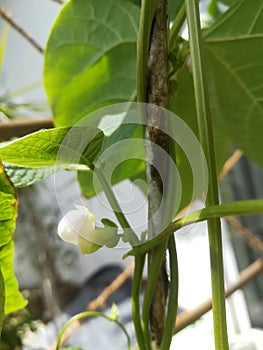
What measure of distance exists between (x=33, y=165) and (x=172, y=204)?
54 millimetres

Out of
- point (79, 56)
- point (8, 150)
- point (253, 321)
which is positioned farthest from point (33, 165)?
point (253, 321)

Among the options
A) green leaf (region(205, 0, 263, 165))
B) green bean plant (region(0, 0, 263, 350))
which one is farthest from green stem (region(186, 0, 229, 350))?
green leaf (region(205, 0, 263, 165))

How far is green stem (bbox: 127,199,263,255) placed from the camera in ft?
0.56

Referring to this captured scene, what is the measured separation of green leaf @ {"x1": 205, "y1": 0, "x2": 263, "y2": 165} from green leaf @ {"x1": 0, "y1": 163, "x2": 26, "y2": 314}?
14 centimetres

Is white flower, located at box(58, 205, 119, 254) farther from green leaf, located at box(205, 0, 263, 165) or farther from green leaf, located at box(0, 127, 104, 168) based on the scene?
green leaf, located at box(205, 0, 263, 165)

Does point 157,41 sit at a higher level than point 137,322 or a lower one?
higher

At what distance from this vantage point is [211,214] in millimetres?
178

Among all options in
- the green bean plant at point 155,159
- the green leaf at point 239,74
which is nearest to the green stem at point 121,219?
the green bean plant at point 155,159

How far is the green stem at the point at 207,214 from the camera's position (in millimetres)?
171

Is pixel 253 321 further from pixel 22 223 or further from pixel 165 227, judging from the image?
A: pixel 165 227

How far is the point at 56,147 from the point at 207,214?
0.19ft

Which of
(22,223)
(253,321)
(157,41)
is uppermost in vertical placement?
(157,41)

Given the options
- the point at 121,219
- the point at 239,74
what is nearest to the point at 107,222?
the point at 121,219

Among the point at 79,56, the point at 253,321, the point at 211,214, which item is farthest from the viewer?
the point at 253,321
